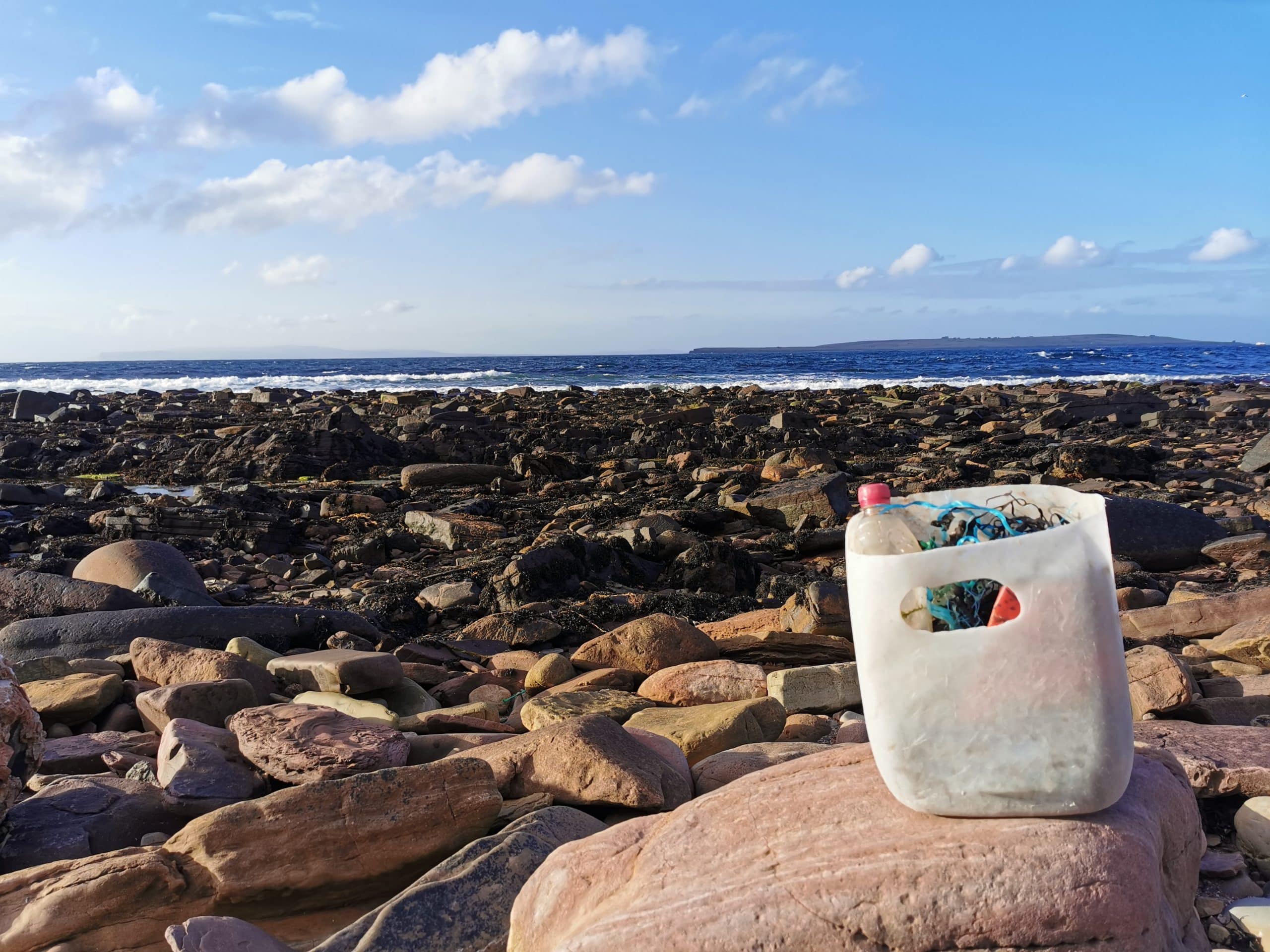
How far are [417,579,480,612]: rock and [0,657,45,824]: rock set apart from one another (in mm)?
4210

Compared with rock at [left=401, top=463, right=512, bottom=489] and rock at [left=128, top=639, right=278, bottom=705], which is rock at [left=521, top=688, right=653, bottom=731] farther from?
rock at [left=401, top=463, right=512, bottom=489]

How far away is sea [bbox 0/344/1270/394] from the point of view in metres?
47.4

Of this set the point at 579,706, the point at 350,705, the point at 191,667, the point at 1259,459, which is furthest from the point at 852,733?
the point at 1259,459

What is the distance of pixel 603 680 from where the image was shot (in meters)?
5.61

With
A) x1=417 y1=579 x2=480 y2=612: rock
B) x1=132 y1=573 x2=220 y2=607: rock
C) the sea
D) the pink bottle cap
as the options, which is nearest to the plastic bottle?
the pink bottle cap

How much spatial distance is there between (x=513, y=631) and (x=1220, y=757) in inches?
186

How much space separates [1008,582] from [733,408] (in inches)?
901

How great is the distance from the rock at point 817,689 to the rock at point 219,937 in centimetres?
290

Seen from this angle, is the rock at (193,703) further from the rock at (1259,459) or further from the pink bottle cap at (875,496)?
the rock at (1259,459)

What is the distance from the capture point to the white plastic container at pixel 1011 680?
2.05 metres

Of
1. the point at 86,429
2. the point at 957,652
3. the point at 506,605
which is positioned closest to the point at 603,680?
the point at 506,605

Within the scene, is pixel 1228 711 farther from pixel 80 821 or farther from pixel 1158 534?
pixel 80 821

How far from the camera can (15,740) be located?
3.63 metres

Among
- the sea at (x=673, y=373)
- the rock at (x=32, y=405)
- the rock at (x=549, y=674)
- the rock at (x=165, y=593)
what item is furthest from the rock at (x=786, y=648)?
the sea at (x=673, y=373)
